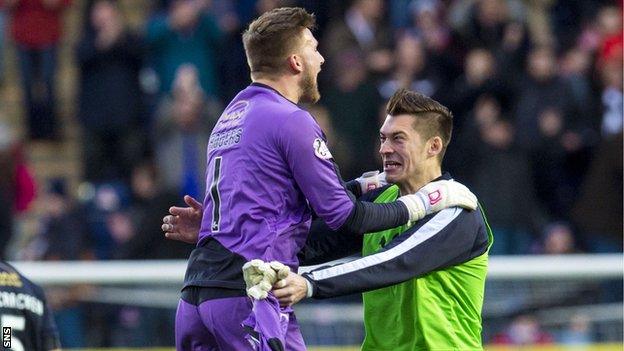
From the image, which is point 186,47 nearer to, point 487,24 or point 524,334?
point 487,24

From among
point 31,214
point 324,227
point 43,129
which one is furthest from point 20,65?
point 324,227

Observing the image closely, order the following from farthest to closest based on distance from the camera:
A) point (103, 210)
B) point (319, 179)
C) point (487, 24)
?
1. point (487, 24)
2. point (103, 210)
3. point (319, 179)

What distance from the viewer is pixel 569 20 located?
1413cm

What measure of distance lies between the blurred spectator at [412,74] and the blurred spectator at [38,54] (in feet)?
11.2

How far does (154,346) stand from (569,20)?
5.84 meters

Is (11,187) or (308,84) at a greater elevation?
(308,84)

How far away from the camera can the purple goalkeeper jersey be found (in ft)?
20.3

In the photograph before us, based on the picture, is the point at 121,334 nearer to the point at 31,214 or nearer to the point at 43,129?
the point at 31,214

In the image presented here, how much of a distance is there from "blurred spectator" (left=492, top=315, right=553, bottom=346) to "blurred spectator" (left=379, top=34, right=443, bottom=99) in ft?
9.82

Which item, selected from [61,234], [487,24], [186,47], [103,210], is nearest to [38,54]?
[186,47]

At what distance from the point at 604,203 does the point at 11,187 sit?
500cm

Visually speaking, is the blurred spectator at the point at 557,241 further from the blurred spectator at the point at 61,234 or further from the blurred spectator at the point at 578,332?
the blurred spectator at the point at 61,234

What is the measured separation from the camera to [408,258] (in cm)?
637

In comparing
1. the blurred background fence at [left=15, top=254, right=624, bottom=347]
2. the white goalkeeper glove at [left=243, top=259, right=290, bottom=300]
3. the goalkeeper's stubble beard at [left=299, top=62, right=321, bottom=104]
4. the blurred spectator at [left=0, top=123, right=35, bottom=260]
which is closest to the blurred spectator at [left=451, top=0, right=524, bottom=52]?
the blurred background fence at [left=15, top=254, right=624, bottom=347]
